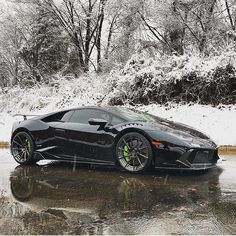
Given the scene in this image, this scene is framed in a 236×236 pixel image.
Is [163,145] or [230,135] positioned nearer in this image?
[163,145]

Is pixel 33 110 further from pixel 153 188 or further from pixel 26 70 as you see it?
pixel 153 188

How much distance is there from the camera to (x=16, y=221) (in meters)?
4.21

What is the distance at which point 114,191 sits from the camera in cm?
566

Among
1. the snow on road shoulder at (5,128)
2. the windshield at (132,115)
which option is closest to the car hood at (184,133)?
the windshield at (132,115)

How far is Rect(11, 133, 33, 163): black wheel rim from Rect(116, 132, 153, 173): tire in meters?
2.18

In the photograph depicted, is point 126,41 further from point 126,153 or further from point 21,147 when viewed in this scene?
point 126,153

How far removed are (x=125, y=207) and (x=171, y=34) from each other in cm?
1569

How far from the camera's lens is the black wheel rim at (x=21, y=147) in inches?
323

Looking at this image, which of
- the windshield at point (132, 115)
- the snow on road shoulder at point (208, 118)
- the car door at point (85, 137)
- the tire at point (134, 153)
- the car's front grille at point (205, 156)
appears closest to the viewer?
the car's front grille at point (205, 156)

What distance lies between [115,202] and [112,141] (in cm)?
211

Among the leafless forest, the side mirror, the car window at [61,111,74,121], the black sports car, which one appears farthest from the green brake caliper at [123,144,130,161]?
the leafless forest

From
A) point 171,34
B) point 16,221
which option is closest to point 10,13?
point 171,34

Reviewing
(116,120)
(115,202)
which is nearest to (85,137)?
(116,120)

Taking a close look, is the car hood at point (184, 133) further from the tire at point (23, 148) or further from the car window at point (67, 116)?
the tire at point (23, 148)
